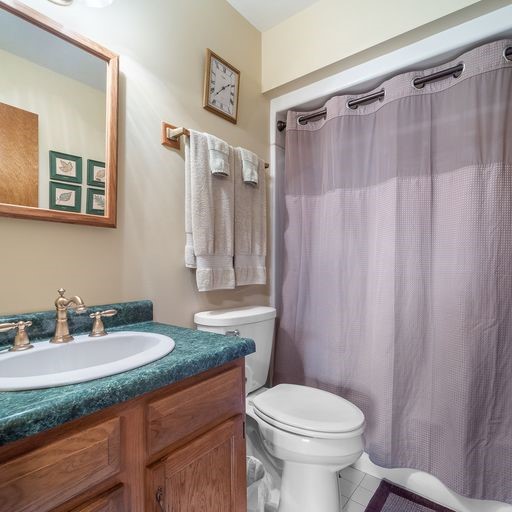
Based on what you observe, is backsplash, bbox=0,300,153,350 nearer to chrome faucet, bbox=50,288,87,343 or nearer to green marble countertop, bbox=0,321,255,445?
chrome faucet, bbox=50,288,87,343

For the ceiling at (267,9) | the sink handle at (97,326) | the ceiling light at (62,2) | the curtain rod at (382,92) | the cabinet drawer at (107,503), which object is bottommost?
the cabinet drawer at (107,503)

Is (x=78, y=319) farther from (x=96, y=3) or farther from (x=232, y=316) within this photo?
(x=96, y=3)

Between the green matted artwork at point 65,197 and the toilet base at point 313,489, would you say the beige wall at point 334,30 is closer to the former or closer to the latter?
Answer: the green matted artwork at point 65,197

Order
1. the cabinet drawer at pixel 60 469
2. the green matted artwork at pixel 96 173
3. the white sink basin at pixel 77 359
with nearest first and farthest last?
1. the cabinet drawer at pixel 60 469
2. the white sink basin at pixel 77 359
3. the green matted artwork at pixel 96 173

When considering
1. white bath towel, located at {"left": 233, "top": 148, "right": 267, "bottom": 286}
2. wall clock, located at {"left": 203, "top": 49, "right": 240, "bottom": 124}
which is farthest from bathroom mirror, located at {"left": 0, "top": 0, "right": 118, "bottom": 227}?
white bath towel, located at {"left": 233, "top": 148, "right": 267, "bottom": 286}

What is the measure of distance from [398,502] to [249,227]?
141 centimetres

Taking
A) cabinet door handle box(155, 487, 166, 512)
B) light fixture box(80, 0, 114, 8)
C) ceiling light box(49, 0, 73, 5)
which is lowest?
cabinet door handle box(155, 487, 166, 512)

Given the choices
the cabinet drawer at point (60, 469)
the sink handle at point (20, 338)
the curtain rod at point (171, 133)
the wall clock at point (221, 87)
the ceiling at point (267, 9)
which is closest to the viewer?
the cabinet drawer at point (60, 469)

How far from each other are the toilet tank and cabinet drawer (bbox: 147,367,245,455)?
16.4 inches

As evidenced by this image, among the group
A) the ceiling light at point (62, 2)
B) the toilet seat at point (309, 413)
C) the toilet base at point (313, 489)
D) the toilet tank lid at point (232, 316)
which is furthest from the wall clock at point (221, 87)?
the toilet base at point (313, 489)

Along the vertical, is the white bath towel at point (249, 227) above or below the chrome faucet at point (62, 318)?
above

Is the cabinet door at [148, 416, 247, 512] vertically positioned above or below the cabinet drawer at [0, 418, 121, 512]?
below

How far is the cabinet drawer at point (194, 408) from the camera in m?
0.66

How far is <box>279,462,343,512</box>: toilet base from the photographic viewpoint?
112cm
